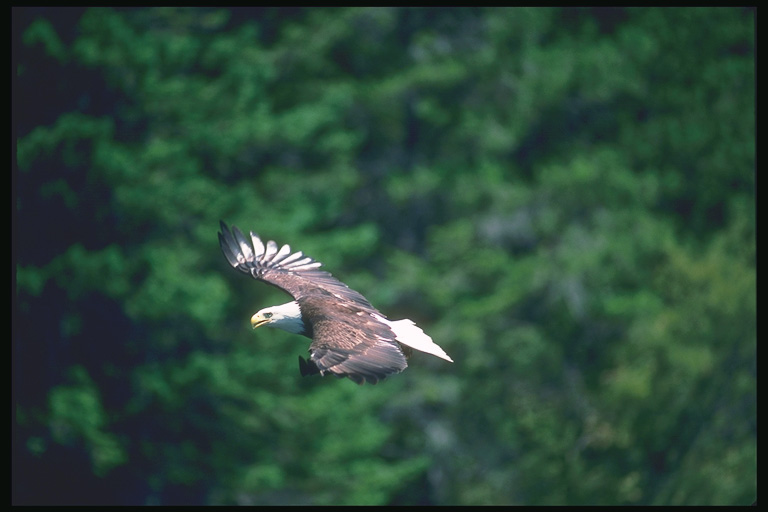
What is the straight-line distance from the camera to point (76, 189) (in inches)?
1047

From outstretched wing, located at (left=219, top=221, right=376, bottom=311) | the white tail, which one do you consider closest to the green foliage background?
outstretched wing, located at (left=219, top=221, right=376, bottom=311)

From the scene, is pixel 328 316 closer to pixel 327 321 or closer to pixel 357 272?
pixel 327 321

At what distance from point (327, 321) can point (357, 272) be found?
18.5m

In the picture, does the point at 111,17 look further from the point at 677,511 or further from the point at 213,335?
the point at 677,511

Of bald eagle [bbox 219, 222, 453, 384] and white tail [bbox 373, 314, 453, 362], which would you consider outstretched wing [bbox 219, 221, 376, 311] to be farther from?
white tail [bbox 373, 314, 453, 362]

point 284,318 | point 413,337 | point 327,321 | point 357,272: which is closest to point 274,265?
point 284,318

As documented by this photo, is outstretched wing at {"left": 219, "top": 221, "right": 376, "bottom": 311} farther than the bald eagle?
Yes

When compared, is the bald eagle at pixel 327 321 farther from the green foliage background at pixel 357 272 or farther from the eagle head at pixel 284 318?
the green foliage background at pixel 357 272

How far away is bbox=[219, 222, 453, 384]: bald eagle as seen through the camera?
1078 centimetres

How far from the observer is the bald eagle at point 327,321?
35.4 feet

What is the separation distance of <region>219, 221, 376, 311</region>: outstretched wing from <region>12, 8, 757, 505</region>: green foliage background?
11973 mm

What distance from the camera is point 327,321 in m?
11.9

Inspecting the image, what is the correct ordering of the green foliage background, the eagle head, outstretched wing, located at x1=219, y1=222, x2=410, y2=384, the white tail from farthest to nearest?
1. the green foliage background
2. the eagle head
3. the white tail
4. outstretched wing, located at x1=219, y1=222, x2=410, y2=384

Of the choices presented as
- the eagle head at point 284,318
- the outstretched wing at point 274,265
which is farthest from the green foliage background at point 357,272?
the eagle head at point 284,318
